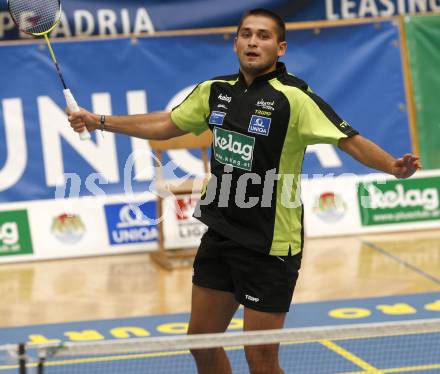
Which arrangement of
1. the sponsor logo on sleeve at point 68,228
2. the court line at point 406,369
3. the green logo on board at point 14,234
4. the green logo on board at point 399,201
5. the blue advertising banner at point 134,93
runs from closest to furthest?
the court line at point 406,369 → the green logo on board at point 14,234 → the sponsor logo on sleeve at point 68,228 → the blue advertising banner at point 134,93 → the green logo on board at point 399,201

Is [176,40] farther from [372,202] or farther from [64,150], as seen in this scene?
[372,202]

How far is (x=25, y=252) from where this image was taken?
10875 mm

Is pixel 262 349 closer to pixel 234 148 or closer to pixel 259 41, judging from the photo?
pixel 234 148

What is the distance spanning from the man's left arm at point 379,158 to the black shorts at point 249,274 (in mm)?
688

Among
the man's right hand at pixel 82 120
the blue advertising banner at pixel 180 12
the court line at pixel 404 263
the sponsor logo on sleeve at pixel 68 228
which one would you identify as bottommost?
the court line at pixel 404 263

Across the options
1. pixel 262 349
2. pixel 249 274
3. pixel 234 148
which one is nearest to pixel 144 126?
pixel 234 148

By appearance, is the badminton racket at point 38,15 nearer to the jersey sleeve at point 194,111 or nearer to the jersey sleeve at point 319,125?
the jersey sleeve at point 194,111

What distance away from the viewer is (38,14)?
6707 millimetres

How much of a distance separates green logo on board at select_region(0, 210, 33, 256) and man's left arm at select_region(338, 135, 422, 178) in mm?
6200

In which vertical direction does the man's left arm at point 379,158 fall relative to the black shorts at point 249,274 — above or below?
above

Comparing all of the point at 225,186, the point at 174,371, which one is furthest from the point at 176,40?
the point at 225,186

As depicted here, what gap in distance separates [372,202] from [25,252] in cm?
378

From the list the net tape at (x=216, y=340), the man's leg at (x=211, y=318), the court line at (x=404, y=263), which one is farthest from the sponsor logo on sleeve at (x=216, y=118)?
the court line at (x=404, y=263)

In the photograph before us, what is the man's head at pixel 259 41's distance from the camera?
5.45m
